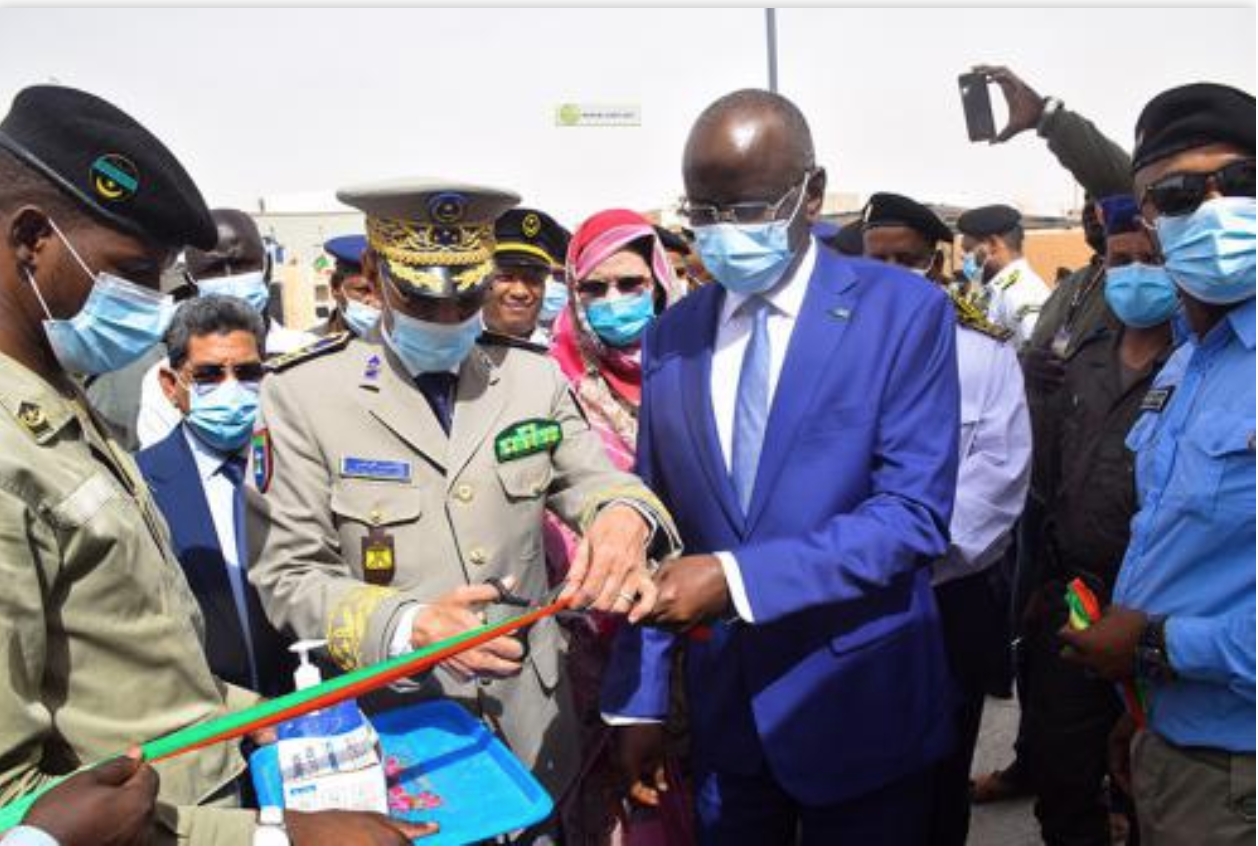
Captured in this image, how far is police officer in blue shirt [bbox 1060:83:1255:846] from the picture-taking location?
200 cm

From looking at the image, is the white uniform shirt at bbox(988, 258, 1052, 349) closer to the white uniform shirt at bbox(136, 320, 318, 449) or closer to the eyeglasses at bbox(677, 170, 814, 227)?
the eyeglasses at bbox(677, 170, 814, 227)

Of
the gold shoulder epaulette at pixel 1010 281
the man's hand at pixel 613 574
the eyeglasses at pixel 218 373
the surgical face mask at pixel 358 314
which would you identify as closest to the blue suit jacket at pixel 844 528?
the man's hand at pixel 613 574

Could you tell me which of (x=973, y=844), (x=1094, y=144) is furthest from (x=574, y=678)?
(x=1094, y=144)

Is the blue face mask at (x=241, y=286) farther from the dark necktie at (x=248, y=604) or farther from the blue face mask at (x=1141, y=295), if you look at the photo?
the blue face mask at (x=1141, y=295)

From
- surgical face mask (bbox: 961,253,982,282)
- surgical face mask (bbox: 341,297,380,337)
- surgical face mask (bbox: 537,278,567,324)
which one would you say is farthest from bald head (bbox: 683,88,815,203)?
surgical face mask (bbox: 961,253,982,282)

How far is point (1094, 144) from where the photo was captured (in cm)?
469

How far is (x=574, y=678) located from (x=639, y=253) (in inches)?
64.5

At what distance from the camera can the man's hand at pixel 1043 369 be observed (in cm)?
390

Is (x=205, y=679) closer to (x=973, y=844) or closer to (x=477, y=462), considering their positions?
(x=477, y=462)

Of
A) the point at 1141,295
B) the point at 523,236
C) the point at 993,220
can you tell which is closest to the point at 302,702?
the point at 1141,295

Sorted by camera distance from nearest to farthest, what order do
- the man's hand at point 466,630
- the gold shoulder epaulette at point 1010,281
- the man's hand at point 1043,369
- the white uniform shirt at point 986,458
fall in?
the man's hand at point 466,630, the white uniform shirt at point 986,458, the man's hand at point 1043,369, the gold shoulder epaulette at point 1010,281

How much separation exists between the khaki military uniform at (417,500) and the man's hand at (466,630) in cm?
32

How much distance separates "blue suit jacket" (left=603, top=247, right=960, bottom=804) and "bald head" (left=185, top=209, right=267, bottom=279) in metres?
3.44

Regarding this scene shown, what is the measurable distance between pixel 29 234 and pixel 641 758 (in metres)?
1.85
